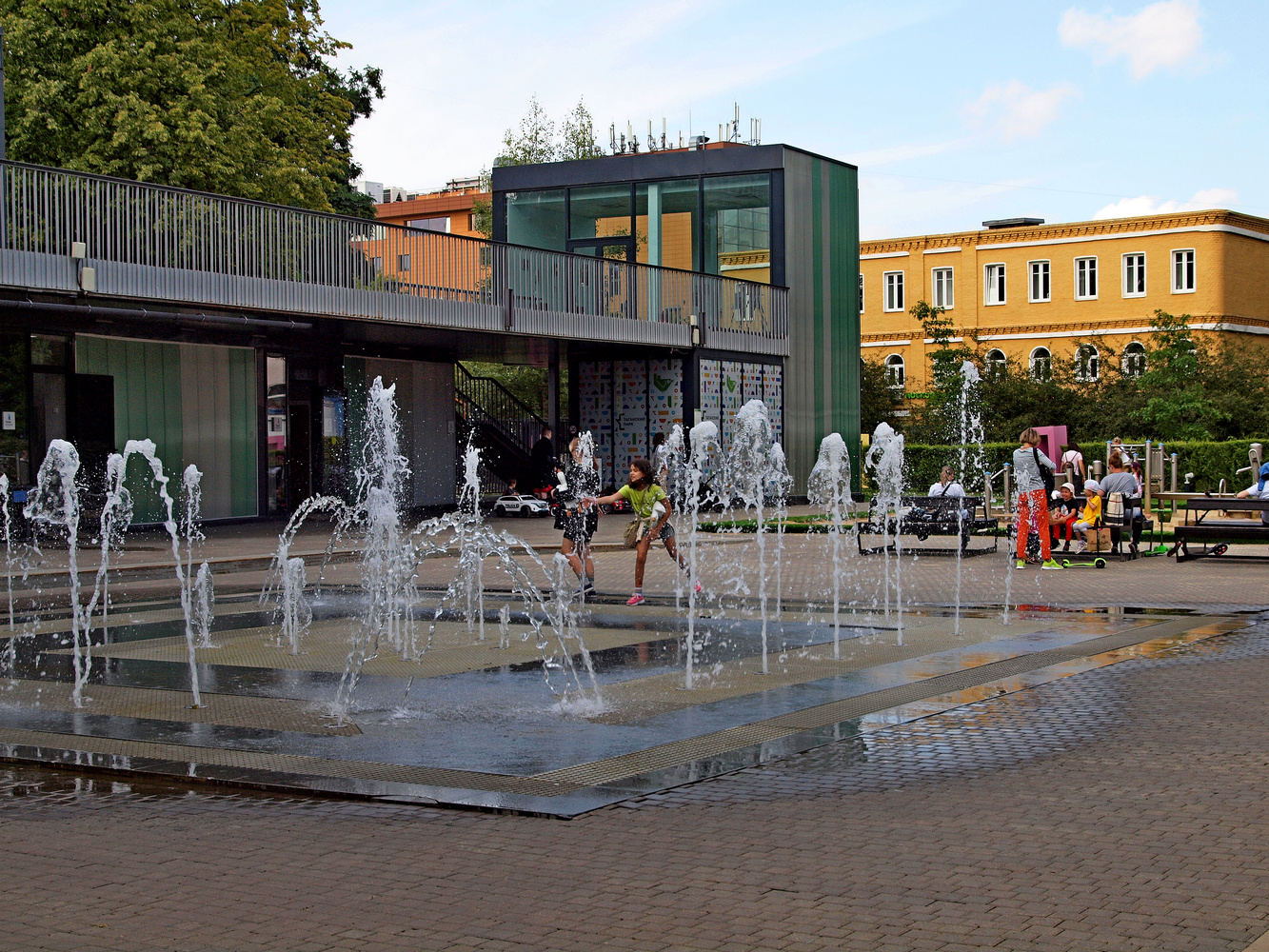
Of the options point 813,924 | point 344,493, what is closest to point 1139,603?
point 813,924

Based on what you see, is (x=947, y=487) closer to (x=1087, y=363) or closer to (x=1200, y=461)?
(x=1200, y=461)

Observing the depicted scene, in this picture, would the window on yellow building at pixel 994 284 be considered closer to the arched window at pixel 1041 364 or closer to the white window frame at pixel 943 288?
the white window frame at pixel 943 288

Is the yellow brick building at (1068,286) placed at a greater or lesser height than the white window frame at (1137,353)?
greater

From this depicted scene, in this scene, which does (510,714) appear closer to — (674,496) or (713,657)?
(713,657)

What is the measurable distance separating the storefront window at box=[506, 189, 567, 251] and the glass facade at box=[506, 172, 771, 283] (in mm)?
188

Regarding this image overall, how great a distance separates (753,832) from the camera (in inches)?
242

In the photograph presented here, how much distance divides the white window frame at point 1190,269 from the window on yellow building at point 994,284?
7178 mm

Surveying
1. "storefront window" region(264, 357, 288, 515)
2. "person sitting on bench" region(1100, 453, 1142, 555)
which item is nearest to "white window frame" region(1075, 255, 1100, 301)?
"storefront window" region(264, 357, 288, 515)

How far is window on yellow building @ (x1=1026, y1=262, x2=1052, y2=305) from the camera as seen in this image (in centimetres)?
6016

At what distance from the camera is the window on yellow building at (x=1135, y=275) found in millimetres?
57406

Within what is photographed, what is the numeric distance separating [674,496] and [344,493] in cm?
903

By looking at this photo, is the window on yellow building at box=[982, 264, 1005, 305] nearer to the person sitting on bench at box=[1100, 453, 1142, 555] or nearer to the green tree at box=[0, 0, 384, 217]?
the green tree at box=[0, 0, 384, 217]

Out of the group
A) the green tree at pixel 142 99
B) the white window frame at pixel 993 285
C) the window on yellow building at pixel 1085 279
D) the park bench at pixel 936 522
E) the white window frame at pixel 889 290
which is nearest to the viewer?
the park bench at pixel 936 522

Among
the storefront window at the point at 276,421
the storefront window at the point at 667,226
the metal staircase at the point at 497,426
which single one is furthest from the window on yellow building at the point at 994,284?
the storefront window at the point at 276,421
